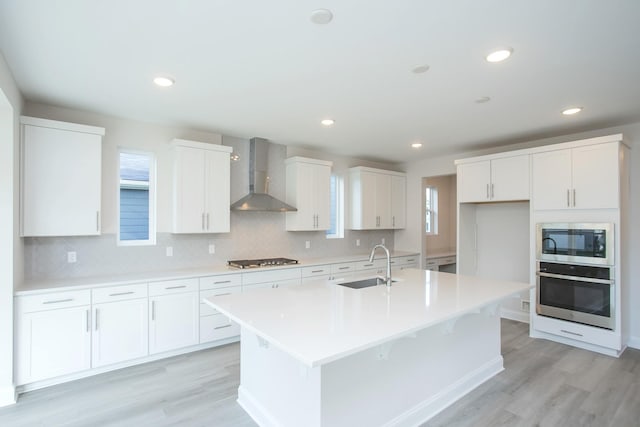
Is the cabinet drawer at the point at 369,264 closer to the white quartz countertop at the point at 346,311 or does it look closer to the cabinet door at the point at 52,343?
the white quartz countertop at the point at 346,311

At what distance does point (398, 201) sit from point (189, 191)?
3.72m

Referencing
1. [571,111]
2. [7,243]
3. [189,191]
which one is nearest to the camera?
[7,243]

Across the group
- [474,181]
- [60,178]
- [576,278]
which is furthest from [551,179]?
[60,178]

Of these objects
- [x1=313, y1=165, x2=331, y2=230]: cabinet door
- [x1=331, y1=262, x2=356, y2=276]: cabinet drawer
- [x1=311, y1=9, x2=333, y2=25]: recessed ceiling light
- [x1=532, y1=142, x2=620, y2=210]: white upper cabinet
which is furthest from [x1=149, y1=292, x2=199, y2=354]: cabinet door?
[x1=532, y1=142, x2=620, y2=210]: white upper cabinet

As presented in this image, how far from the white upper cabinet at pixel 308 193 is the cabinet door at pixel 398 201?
1.50 meters

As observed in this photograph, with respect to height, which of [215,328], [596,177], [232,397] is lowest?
[232,397]

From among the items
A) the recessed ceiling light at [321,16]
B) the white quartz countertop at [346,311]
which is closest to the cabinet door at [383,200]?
the white quartz countertop at [346,311]

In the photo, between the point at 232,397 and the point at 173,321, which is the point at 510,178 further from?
the point at 173,321

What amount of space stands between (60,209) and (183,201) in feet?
3.65

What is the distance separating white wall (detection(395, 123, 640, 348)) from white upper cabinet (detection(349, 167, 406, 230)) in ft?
0.73

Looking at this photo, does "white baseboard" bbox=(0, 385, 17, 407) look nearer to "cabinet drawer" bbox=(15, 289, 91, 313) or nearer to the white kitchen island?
"cabinet drawer" bbox=(15, 289, 91, 313)

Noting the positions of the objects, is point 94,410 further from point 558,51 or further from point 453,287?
point 558,51

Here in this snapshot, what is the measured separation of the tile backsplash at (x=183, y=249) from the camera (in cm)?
320

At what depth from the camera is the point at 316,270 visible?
14.8 ft
